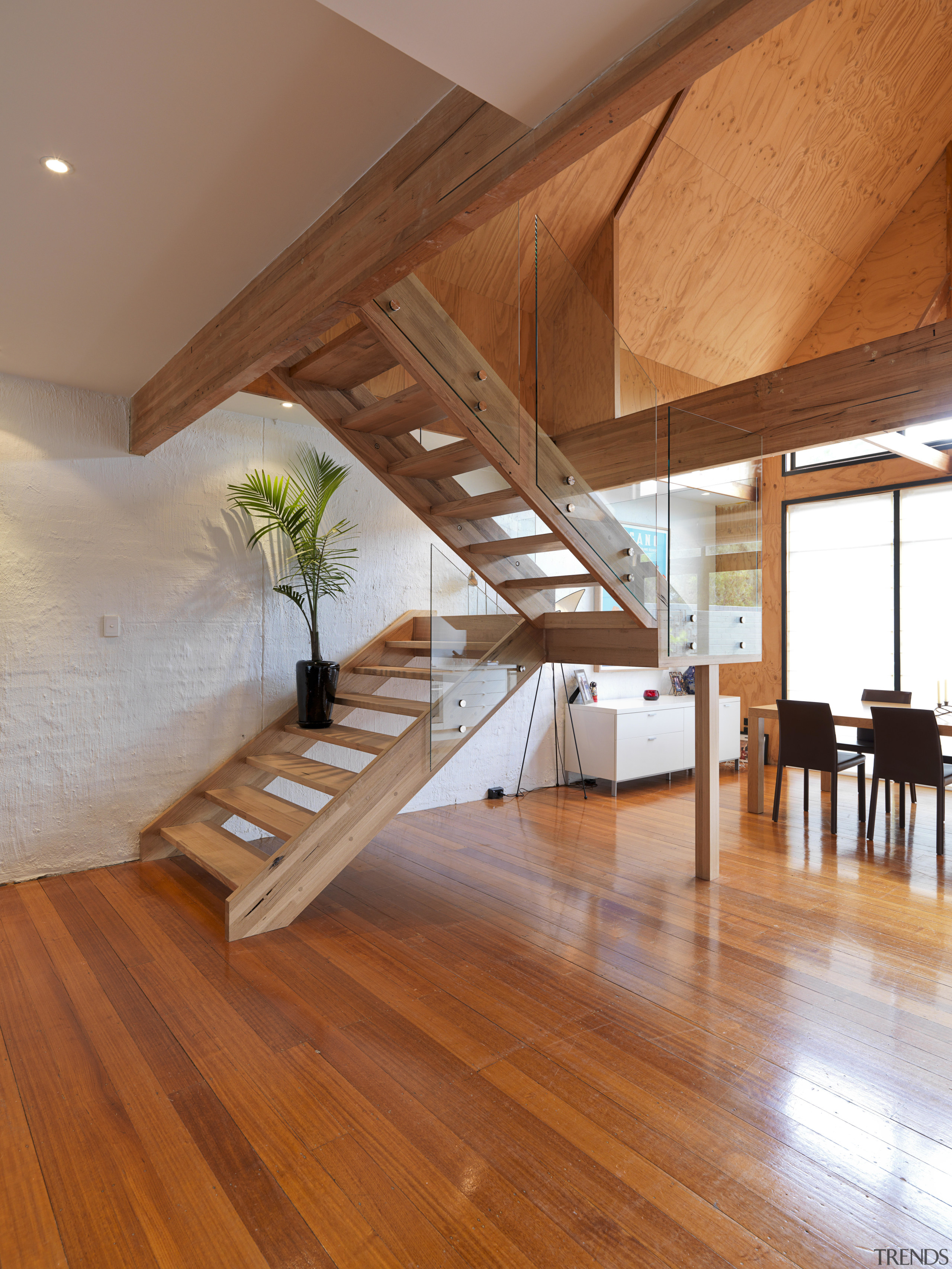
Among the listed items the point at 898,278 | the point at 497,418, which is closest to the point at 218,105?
the point at 497,418

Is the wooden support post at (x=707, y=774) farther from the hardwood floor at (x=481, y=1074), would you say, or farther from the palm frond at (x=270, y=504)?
the palm frond at (x=270, y=504)

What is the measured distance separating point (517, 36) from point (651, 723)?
16.9 feet

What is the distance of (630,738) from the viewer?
19.3 ft

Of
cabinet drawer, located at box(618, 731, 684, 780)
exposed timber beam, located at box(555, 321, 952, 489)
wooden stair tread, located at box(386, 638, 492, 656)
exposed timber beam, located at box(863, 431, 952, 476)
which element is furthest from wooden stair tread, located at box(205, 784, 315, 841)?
exposed timber beam, located at box(863, 431, 952, 476)

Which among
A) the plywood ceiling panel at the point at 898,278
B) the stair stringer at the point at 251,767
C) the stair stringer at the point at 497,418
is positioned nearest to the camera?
the stair stringer at the point at 497,418

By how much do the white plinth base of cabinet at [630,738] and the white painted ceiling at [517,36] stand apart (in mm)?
4707

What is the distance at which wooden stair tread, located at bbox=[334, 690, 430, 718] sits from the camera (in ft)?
12.4

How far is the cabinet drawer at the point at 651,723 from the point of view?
5.85 metres

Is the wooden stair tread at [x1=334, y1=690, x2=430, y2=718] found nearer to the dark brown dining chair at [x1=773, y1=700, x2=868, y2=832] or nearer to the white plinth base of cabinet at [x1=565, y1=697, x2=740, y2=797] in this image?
the white plinth base of cabinet at [x1=565, y1=697, x2=740, y2=797]

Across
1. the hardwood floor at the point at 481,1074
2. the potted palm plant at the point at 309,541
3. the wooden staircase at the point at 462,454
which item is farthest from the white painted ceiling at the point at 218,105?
the hardwood floor at the point at 481,1074

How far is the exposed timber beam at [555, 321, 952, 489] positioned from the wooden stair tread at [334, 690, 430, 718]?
1415 mm

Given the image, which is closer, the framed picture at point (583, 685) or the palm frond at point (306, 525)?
the palm frond at point (306, 525)

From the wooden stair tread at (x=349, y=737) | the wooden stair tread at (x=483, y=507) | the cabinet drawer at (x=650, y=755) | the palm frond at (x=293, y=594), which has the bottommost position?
the cabinet drawer at (x=650, y=755)

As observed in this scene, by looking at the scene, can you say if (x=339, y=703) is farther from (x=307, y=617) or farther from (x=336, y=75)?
(x=336, y=75)
